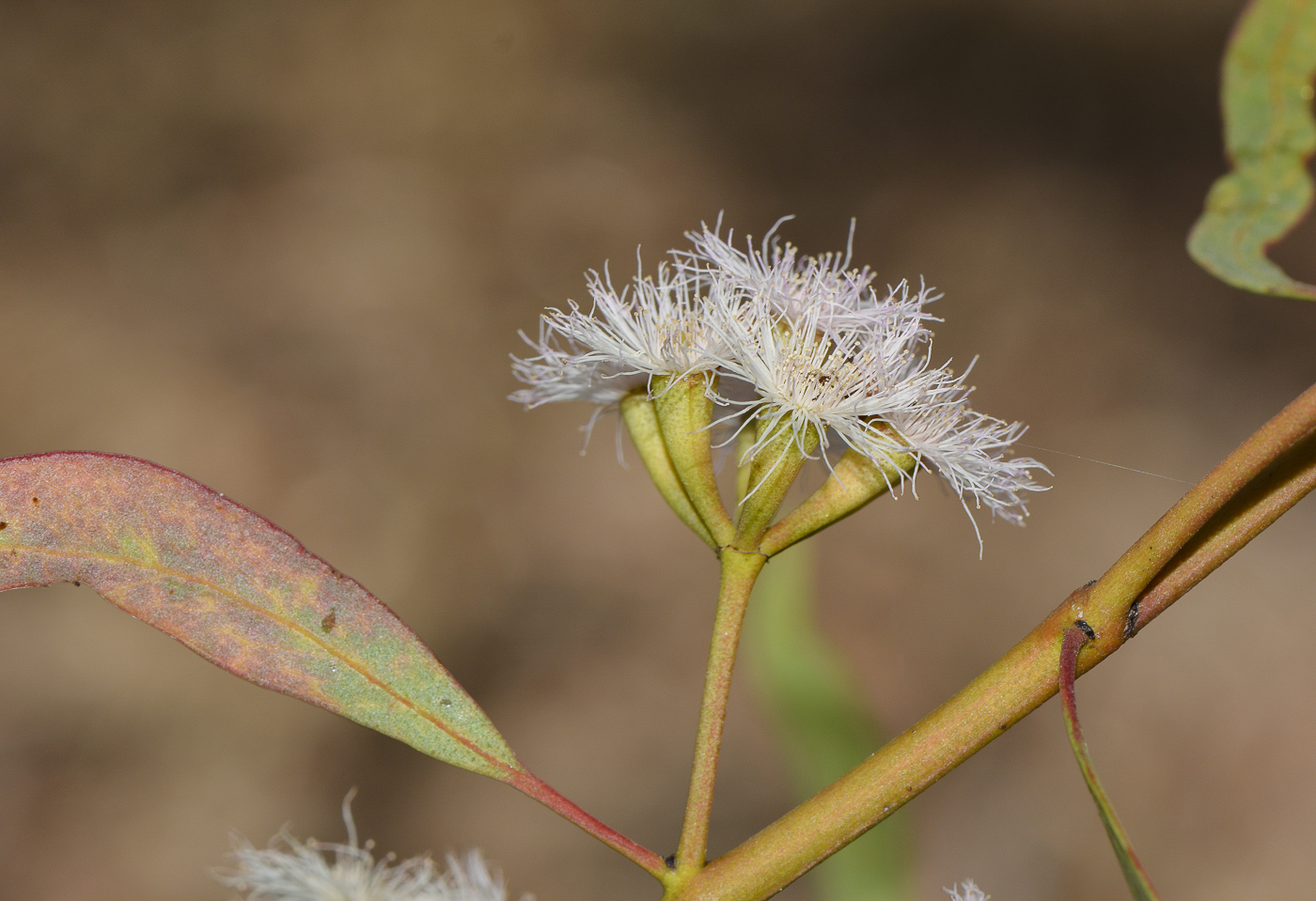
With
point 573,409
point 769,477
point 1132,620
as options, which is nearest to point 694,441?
point 769,477

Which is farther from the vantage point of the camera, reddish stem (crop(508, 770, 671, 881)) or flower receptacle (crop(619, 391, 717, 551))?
flower receptacle (crop(619, 391, 717, 551))

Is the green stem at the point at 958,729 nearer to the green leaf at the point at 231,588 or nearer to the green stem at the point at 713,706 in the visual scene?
the green stem at the point at 713,706

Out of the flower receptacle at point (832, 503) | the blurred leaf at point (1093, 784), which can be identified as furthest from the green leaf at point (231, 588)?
the blurred leaf at point (1093, 784)

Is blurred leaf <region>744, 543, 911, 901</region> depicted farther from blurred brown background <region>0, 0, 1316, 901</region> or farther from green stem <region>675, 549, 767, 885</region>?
blurred brown background <region>0, 0, 1316, 901</region>

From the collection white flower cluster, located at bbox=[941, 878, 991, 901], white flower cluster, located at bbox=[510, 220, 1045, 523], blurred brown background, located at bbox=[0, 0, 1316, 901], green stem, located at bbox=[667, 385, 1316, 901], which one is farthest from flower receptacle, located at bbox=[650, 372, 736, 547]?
blurred brown background, located at bbox=[0, 0, 1316, 901]

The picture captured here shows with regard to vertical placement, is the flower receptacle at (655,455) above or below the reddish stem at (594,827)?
above

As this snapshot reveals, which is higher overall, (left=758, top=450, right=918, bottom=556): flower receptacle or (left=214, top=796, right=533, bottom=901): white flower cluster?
(left=758, top=450, right=918, bottom=556): flower receptacle

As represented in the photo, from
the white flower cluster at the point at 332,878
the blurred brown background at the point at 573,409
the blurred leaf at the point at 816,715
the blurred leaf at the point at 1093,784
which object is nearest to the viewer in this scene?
the blurred leaf at the point at 1093,784

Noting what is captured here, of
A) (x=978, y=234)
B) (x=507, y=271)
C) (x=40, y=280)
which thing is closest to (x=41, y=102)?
(x=40, y=280)
